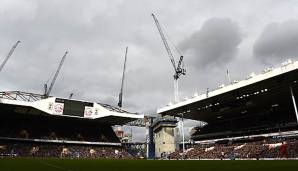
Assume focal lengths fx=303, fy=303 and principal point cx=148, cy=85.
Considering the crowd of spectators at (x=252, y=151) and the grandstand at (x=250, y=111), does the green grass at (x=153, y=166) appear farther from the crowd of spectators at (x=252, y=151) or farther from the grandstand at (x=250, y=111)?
the grandstand at (x=250, y=111)

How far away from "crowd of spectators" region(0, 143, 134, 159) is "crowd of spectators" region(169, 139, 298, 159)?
78.2ft

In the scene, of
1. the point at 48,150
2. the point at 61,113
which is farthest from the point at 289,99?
the point at 48,150

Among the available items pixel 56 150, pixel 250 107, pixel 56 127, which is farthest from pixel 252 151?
pixel 56 127

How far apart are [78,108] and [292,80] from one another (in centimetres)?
6203

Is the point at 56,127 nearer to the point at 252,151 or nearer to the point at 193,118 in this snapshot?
the point at 193,118

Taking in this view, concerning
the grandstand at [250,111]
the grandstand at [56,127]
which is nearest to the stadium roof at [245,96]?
the grandstand at [250,111]

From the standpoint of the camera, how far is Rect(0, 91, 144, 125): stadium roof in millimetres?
83938

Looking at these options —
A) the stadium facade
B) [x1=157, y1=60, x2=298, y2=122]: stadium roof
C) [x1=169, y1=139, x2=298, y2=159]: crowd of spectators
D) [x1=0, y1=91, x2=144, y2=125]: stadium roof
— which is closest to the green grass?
[x1=169, y1=139, x2=298, y2=159]: crowd of spectators

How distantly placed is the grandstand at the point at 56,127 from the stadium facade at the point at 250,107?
→ 2279 centimetres

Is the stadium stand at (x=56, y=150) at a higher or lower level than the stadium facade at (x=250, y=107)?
lower

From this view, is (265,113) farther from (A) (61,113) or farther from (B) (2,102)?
(B) (2,102)

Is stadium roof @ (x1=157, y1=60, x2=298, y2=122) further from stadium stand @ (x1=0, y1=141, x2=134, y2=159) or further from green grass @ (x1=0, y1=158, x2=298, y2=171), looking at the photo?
green grass @ (x1=0, y1=158, x2=298, y2=171)

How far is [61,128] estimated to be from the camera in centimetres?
10375

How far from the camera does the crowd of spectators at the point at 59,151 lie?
283 feet
